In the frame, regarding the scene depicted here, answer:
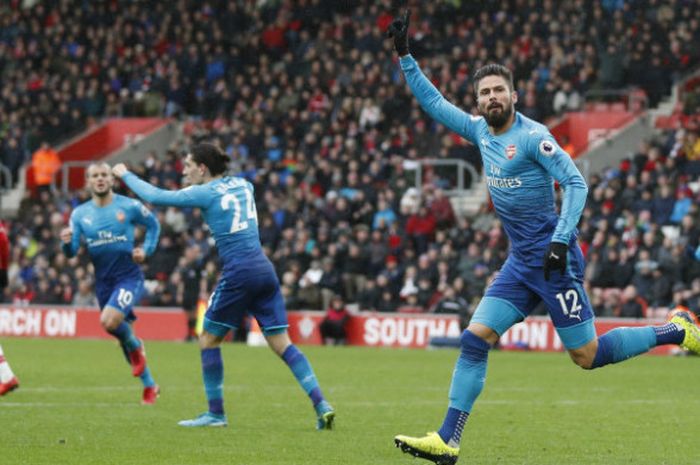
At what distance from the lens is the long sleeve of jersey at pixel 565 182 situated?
9328 mm

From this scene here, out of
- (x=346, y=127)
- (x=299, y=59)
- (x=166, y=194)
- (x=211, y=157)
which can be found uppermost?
(x=299, y=59)

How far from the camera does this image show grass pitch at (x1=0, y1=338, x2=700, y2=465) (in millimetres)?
10555

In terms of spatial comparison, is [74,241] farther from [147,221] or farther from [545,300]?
[545,300]

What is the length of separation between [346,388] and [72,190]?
77.1 ft

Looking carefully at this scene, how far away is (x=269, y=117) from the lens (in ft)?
123

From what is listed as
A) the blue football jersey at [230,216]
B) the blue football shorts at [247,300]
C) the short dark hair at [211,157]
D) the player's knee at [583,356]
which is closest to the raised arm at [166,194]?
the blue football jersey at [230,216]

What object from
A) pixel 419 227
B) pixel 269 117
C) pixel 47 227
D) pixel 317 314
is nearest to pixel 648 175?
pixel 419 227

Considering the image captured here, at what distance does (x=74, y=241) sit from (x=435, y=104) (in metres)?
6.47

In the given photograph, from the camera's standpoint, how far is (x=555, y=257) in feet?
30.2

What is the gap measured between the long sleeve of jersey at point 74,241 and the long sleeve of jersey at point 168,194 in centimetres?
370

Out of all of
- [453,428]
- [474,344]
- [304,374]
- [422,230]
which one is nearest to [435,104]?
[474,344]

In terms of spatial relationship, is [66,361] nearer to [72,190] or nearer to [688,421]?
[688,421]

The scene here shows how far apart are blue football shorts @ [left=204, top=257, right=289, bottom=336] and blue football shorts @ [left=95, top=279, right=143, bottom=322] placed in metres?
2.78

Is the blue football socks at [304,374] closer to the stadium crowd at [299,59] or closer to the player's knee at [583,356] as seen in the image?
the player's knee at [583,356]
